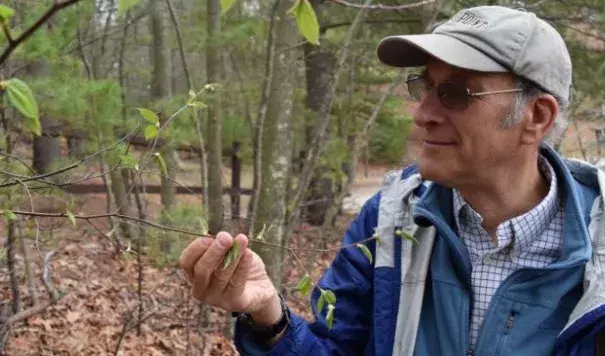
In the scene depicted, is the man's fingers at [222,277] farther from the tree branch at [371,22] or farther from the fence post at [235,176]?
the fence post at [235,176]

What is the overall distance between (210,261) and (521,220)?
2.97 ft

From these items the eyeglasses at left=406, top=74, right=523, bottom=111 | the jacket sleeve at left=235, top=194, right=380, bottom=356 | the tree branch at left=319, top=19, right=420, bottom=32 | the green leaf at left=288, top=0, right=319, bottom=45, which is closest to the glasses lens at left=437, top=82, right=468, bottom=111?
the eyeglasses at left=406, top=74, right=523, bottom=111

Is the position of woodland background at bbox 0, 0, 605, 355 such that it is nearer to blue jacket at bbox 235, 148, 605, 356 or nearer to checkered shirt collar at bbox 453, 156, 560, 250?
blue jacket at bbox 235, 148, 605, 356

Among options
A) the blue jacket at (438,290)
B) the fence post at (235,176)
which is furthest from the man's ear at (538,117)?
the fence post at (235,176)

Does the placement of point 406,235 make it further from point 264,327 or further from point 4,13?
point 4,13

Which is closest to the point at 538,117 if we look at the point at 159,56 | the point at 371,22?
the point at 371,22

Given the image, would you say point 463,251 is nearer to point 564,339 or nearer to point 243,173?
point 564,339

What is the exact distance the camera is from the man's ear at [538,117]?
2.00 m

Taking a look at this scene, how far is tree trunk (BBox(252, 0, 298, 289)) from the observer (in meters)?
5.42

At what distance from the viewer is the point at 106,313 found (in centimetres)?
566

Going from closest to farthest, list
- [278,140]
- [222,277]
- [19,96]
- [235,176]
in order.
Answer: [19,96]
[222,277]
[278,140]
[235,176]

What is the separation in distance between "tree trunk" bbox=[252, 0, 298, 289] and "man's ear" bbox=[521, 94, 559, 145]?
3479 millimetres

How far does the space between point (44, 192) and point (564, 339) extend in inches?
117

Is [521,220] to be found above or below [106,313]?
above
